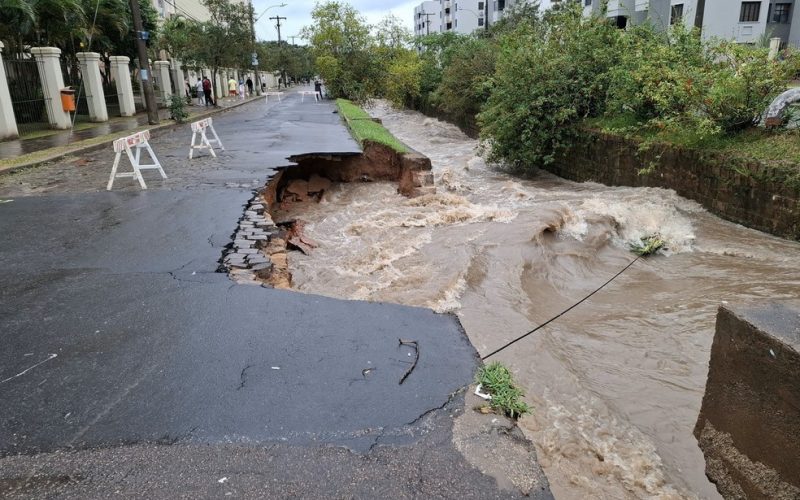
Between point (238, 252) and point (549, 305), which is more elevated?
point (238, 252)

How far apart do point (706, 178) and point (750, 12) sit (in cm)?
3112

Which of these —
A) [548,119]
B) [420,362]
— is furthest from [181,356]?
[548,119]

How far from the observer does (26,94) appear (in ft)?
61.4

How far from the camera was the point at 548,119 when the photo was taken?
14.1 m

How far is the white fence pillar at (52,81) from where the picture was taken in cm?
1816

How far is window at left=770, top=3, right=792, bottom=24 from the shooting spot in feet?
111

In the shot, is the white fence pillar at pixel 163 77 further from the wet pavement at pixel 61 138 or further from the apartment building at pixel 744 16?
the apartment building at pixel 744 16

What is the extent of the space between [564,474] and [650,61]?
10501 millimetres

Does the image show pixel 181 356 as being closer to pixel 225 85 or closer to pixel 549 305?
pixel 549 305

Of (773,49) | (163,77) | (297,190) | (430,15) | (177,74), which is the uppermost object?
(430,15)

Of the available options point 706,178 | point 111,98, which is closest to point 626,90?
point 706,178

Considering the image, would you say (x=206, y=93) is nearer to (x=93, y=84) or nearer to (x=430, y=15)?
(x=93, y=84)

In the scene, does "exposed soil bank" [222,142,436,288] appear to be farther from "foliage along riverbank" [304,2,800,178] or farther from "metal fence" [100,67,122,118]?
"metal fence" [100,67,122,118]

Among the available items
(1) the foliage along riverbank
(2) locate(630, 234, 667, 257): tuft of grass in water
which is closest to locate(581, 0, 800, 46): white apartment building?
(1) the foliage along riverbank
